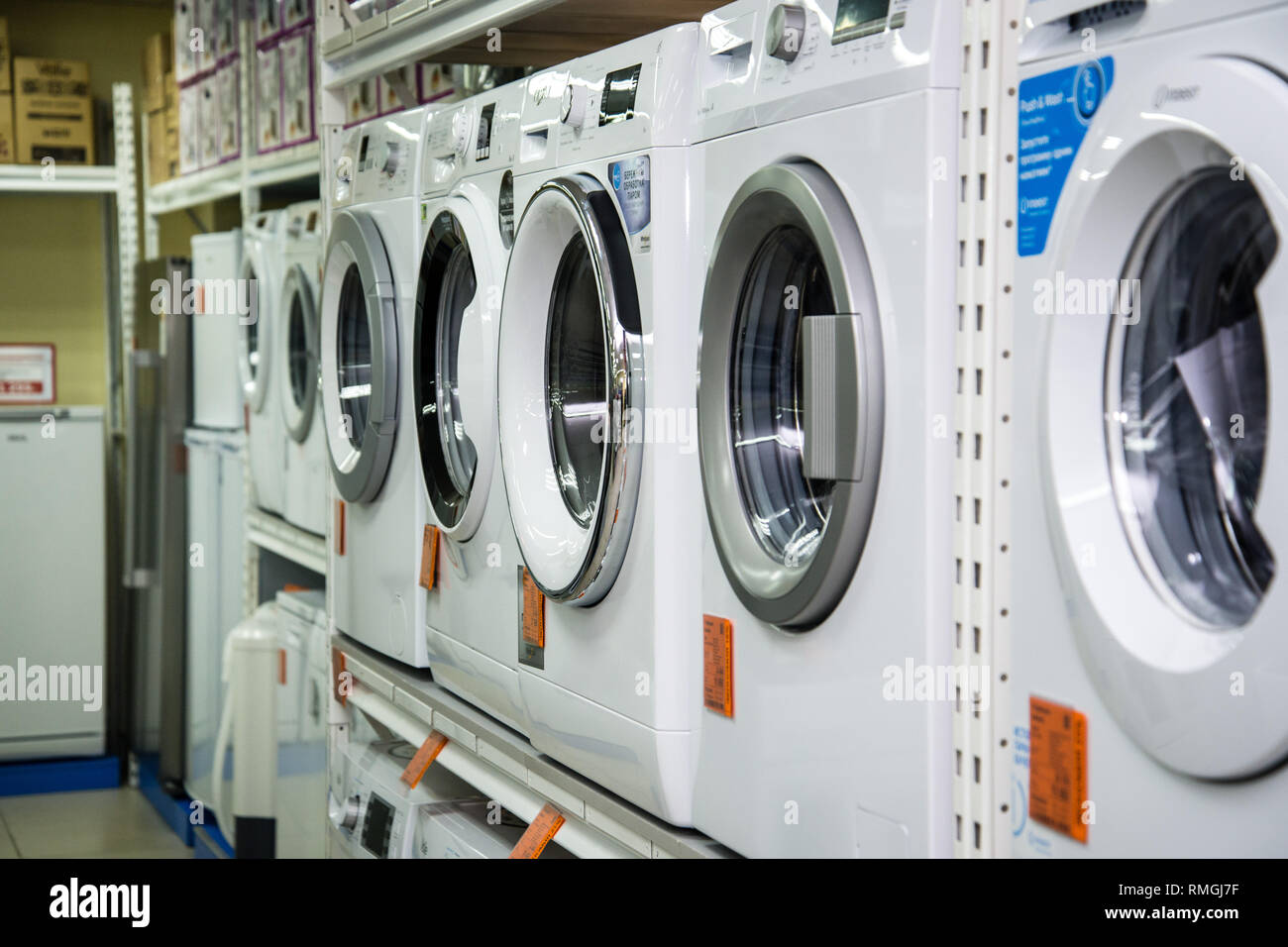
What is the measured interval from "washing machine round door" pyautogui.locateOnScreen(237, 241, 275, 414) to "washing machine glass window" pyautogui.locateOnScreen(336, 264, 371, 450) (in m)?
1.02

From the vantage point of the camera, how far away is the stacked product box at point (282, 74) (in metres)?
3.69

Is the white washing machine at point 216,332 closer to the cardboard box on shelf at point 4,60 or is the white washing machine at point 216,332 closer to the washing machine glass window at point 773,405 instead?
the cardboard box on shelf at point 4,60

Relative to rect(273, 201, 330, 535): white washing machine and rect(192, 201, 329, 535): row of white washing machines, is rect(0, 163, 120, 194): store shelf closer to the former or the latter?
rect(192, 201, 329, 535): row of white washing machines

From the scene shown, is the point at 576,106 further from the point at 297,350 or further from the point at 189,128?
the point at 189,128

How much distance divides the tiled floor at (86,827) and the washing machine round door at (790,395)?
139 inches

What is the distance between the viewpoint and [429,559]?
8.58ft

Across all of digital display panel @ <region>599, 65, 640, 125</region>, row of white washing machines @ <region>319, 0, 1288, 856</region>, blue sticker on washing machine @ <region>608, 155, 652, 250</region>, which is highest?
digital display panel @ <region>599, 65, 640, 125</region>

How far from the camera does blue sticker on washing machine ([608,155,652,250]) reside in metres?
1.79

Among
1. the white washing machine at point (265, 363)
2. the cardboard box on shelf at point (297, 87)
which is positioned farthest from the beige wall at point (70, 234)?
the cardboard box on shelf at point (297, 87)

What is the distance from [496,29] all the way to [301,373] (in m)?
1.81

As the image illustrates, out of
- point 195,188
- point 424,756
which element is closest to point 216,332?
point 195,188
